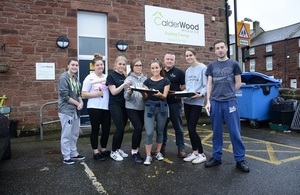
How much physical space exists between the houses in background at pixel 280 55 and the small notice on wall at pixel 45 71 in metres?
30.0

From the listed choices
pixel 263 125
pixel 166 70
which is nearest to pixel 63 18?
pixel 166 70

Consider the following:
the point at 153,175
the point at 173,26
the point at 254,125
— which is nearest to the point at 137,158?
the point at 153,175

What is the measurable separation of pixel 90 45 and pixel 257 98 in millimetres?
5384

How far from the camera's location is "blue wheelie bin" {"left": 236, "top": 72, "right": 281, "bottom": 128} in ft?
27.7

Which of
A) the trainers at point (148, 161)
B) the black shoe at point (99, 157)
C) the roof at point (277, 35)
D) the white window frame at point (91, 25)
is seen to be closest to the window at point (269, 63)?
the roof at point (277, 35)

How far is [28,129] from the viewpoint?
784cm

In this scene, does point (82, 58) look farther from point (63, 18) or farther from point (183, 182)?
point (183, 182)

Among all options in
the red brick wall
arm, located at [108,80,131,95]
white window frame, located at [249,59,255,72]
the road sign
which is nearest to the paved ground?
arm, located at [108,80,131,95]

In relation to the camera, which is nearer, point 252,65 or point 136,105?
point 136,105

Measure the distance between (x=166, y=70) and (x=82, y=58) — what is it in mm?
4397

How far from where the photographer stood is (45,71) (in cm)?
807

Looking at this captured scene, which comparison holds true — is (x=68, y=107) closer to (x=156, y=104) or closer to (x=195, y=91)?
(x=156, y=104)

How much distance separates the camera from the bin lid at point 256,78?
8.70 metres

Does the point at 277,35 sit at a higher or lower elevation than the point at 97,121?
higher
